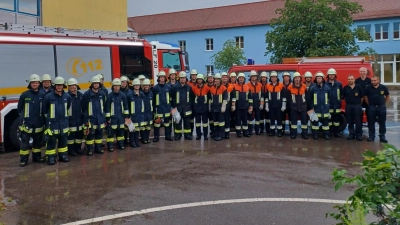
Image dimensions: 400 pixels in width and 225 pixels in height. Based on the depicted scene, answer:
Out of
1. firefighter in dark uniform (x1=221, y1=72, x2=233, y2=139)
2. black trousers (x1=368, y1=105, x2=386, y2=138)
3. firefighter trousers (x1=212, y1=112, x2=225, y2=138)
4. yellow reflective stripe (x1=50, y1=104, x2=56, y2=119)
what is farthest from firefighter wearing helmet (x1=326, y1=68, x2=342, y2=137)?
yellow reflective stripe (x1=50, y1=104, x2=56, y2=119)

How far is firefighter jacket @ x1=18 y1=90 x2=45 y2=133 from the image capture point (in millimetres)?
8531

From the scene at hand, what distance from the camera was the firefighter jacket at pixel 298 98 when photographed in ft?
36.5

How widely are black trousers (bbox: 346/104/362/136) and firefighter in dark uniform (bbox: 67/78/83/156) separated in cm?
639

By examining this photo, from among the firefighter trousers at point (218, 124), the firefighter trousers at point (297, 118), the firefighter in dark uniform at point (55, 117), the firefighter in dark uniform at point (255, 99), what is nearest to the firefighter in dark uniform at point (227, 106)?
the firefighter trousers at point (218, 124)

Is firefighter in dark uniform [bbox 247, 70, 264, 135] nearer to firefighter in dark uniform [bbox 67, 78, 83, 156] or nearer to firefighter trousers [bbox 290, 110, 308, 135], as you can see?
firefighter trousers [bbox 290, 110, 308, 135]

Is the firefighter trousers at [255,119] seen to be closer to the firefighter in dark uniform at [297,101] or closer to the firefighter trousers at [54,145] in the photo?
the firefighter in dark uniform at [297,101]

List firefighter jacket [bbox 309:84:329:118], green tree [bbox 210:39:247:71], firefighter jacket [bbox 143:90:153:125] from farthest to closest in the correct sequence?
green tree [bbox 210:39:247:71] → firefighter jacket [bbox 309:84:329:118] → firefighter jacket [bbox 143:90:153:125]

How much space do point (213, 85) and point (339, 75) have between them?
344cm

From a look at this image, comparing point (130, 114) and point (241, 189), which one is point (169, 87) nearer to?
point (130, 114)

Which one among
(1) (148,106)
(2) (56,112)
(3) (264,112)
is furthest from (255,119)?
(2) (56,112)

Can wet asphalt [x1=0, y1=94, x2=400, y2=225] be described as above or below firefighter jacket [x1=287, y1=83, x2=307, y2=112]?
below

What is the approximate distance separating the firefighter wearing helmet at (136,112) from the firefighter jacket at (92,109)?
1.00m

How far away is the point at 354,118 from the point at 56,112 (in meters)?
6.99

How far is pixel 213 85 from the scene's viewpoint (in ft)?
37.0
